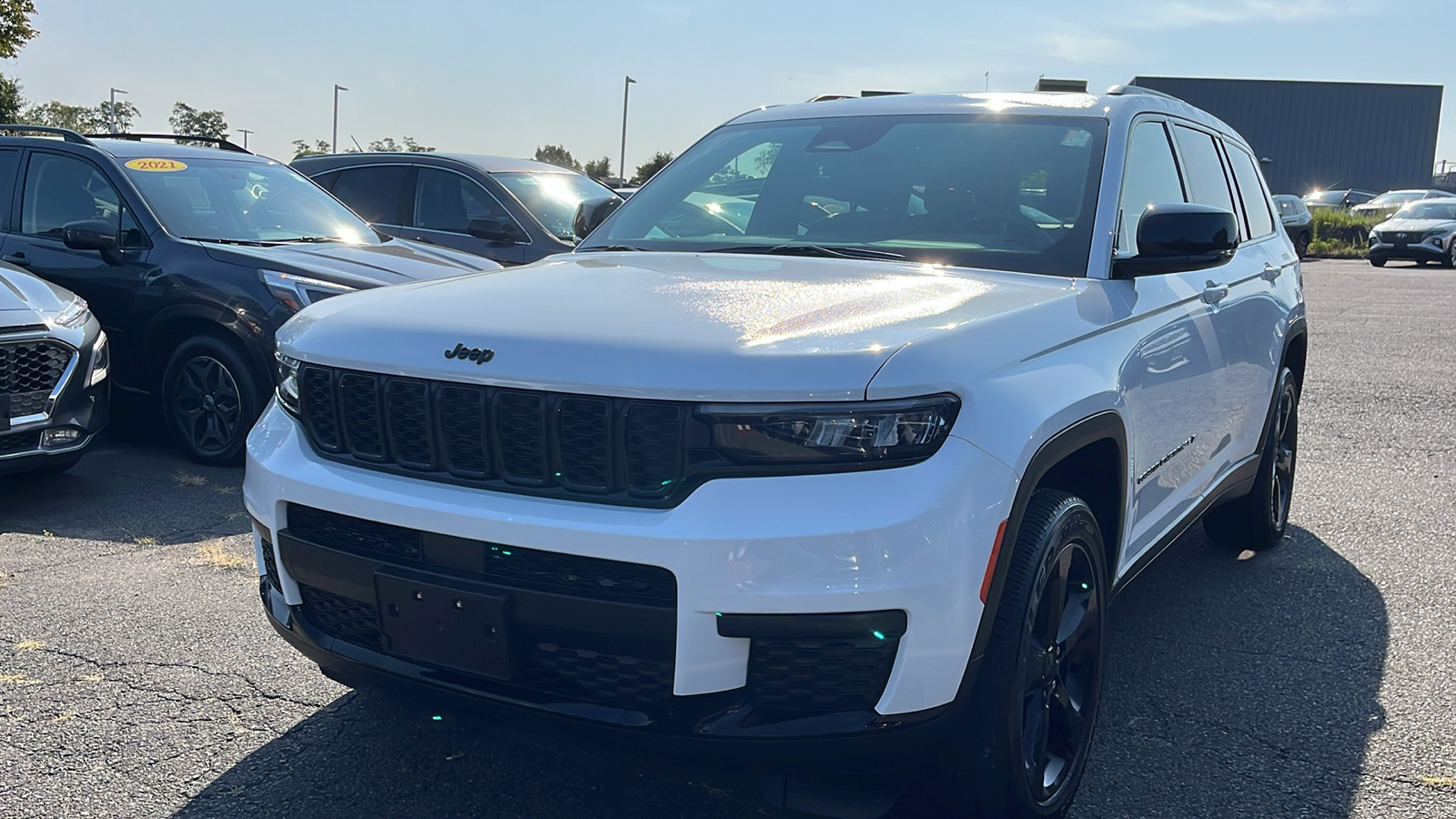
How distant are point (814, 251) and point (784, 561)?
1425 mm

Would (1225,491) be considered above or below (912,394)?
below

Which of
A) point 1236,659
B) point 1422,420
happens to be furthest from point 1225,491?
point 1422,420

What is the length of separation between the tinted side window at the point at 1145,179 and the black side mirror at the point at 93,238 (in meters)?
5.23

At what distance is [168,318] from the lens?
6.30 m

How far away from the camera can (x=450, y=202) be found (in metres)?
9.00

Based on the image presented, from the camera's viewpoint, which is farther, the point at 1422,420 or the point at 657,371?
the point at 1422,420

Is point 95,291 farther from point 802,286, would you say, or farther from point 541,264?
point 802,286

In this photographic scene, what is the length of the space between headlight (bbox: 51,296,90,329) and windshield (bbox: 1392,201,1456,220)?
27268 mm

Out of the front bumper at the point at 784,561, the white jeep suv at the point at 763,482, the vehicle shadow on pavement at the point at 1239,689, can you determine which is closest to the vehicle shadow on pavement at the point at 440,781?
the white jeep suv at the point at 763,482

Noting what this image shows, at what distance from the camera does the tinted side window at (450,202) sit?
29.0 ft

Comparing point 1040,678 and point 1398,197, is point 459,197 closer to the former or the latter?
point 1040,678

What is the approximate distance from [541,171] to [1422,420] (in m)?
6.42

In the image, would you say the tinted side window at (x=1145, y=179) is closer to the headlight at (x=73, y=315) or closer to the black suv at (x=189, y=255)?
the black suv at (x=189, y=255)

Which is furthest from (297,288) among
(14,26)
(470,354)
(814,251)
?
(14,26)
